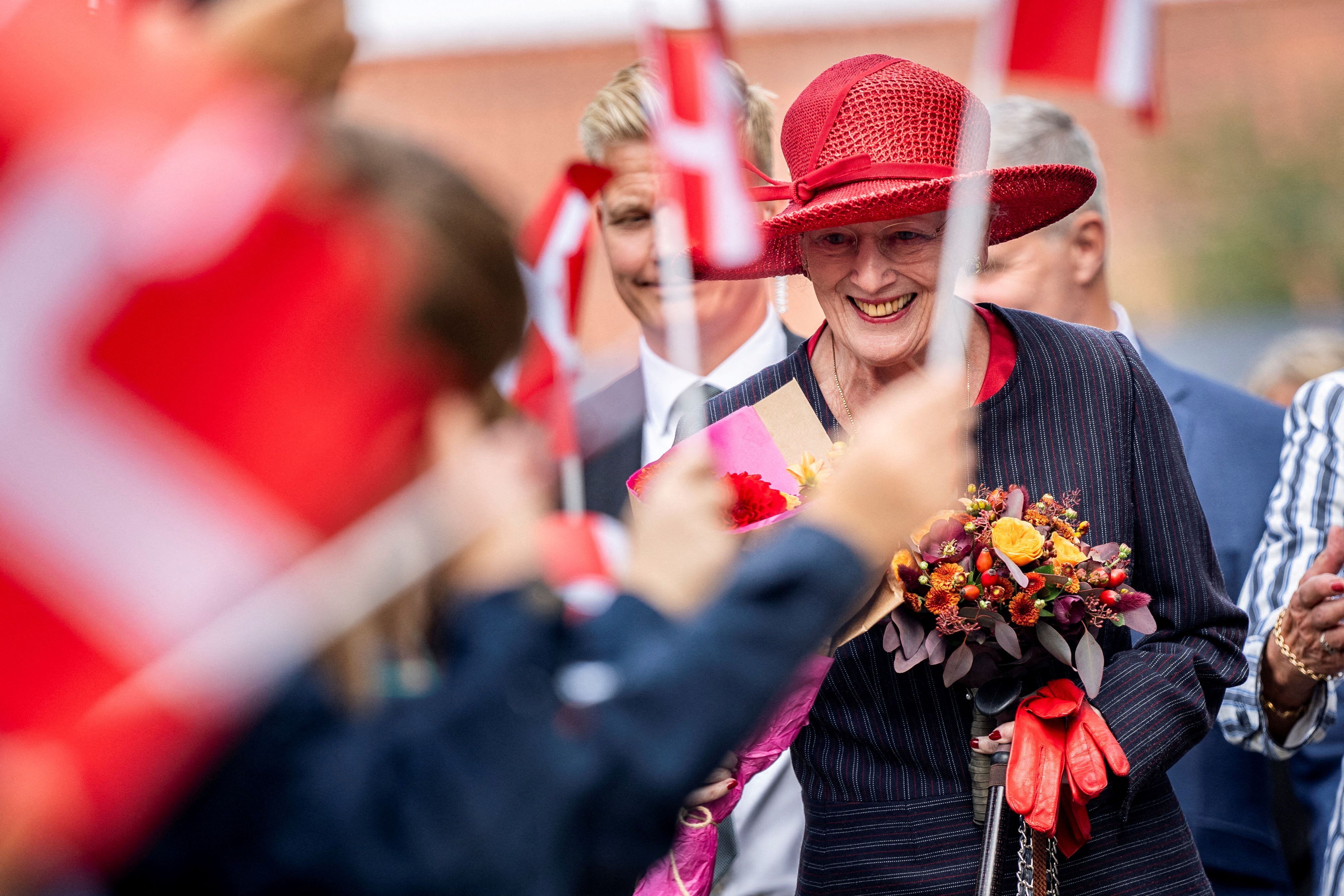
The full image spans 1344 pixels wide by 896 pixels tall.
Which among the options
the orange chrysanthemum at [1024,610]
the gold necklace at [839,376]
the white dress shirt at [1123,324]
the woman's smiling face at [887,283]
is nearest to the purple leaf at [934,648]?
the orange chrysanthemum at [1024,610]

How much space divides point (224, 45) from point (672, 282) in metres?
1.61

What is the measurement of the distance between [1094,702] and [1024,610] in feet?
0.89

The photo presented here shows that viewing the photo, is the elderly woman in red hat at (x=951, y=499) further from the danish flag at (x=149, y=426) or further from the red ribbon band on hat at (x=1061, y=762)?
the danish flag at (x=149, y=426)

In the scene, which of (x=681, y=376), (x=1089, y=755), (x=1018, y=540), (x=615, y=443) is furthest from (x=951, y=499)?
(x=615, y=443)

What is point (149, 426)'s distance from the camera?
3.66 feet

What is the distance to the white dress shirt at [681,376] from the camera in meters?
3.43

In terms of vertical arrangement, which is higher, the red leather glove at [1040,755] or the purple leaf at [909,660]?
the purple leaf at [909,660]

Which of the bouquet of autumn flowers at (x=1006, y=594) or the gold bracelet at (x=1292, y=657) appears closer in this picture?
the bouquet of autumn flowers at (x=1006, y=594)

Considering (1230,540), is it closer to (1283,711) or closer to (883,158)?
(1283,711)

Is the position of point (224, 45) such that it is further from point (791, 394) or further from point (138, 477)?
point (791, 394)

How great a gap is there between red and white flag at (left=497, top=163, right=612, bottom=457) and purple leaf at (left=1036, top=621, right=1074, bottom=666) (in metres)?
1.64

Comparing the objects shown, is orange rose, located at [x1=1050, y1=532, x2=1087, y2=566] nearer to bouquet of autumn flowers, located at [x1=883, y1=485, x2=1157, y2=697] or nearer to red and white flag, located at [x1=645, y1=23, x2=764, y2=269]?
bouquet of autumn flowers, located at [x1=883, y1=485, x2=1157, y2=697]

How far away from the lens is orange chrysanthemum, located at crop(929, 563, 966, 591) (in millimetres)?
2189

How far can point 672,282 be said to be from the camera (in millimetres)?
2855
